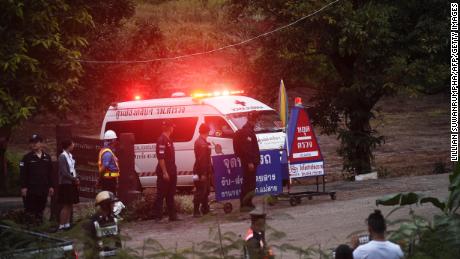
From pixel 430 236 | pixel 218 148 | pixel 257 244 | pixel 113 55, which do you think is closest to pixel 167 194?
pixel 218 148

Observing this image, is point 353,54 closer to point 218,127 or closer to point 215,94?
point 215,94

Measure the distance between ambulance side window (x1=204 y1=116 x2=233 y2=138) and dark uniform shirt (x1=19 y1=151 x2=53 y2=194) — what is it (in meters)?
7.68

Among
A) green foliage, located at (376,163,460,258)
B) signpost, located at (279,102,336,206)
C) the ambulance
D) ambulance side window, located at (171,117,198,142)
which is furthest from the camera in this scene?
Result: ambulance side window, located at (171,117,198,142)

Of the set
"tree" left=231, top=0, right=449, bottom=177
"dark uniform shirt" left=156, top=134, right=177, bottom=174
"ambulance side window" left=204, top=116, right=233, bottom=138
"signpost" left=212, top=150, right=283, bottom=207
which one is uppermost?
"tree" left=231, top=0, right=449, bottom=177

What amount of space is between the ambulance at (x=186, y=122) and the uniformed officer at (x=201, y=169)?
4114 millimetres

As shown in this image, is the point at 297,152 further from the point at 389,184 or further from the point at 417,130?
the point at 417,130

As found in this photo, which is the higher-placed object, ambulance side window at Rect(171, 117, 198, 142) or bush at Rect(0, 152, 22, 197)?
ambulance side window at Rect(171, 117, 198, 142)

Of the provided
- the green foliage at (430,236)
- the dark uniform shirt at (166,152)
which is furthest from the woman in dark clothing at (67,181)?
the green foliage at (430,236)

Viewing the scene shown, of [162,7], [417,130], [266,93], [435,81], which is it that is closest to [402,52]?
[435,81]

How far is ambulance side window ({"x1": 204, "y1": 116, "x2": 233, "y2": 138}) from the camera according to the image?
75.1 ft

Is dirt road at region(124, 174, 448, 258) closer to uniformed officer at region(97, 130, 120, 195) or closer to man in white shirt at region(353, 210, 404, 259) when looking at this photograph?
uniformed officer at region(97, 130, 120, 195)

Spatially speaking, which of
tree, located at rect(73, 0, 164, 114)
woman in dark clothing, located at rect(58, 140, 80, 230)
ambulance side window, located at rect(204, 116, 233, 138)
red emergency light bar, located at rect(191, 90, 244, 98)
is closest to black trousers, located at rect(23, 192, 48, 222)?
woman in dark clothing, located at rect(58, 140, 80, 230)

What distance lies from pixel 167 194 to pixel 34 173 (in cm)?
342

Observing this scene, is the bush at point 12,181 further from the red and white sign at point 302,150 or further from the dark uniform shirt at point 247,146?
the dark uniform shirt at point 247,146
